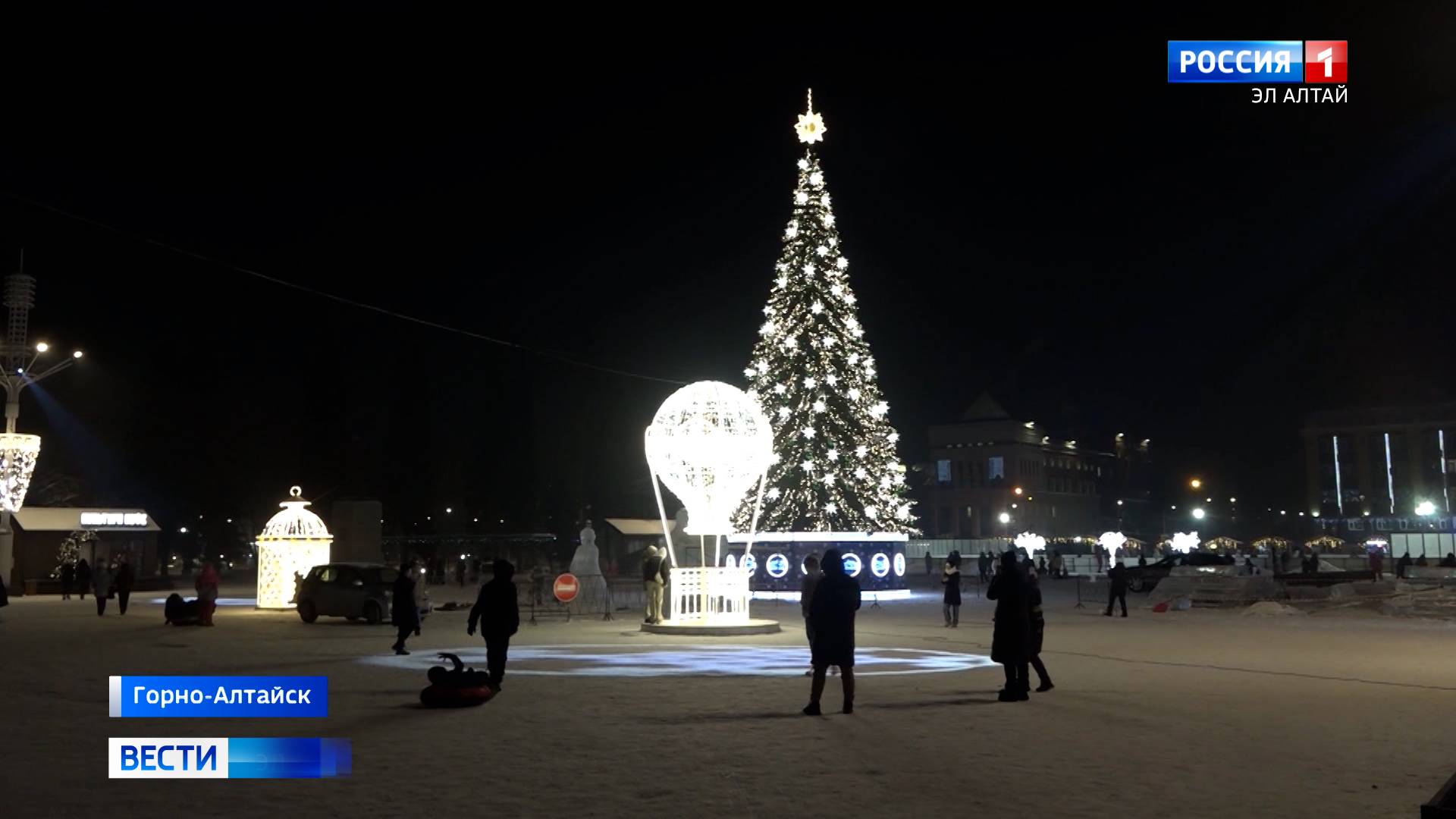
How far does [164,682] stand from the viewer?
42.6 feet

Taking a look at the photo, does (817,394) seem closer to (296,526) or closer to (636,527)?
(296,526)

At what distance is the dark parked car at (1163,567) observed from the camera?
43.7 metres

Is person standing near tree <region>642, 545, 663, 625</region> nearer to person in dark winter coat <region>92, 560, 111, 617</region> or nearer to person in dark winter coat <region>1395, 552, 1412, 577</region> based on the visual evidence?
person in dark winter coat <region>92, 560, 111, 617</region>

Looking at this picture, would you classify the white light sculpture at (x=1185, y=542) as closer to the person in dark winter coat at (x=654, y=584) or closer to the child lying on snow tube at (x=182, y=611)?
the person in dark winter coat at (x=654, y=584)

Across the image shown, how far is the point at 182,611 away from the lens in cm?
2483

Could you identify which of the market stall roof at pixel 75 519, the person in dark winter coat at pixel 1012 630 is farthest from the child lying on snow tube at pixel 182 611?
the market stall roof at pixel 75 519

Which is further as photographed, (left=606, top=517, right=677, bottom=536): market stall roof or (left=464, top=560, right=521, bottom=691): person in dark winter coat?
(left=606, top=517, right=677, bottom=536): market stall roof

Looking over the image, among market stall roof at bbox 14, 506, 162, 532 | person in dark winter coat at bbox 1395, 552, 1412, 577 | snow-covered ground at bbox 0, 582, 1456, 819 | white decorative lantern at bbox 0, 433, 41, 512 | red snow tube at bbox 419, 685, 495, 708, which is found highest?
white decorative lantern at bbox 0, 433, 41, 512

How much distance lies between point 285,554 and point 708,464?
14.3 metres

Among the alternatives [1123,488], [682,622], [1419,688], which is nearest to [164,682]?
[682,622]

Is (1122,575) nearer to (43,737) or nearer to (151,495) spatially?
(43,737)
